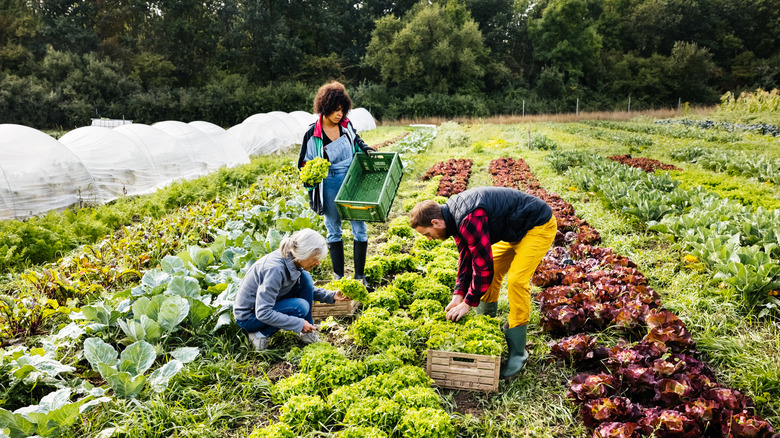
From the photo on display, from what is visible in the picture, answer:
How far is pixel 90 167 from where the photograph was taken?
1024 cm

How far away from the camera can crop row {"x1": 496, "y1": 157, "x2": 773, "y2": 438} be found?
281 cm

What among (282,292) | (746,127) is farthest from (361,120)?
(282,292)

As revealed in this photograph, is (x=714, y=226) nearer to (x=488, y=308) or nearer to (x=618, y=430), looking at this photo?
(x=488, y=308)

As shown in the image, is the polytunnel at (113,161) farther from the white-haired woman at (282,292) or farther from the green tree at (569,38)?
the green tree at (569,38)

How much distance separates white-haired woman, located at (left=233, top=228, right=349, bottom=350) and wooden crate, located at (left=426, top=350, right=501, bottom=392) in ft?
3.68

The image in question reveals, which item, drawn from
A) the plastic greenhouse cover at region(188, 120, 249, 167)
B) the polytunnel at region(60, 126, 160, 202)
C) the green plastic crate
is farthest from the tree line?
the green plastic crate

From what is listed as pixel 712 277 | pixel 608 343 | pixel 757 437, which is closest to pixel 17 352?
pixel 608 343

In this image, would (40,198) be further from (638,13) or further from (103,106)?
(638,13)

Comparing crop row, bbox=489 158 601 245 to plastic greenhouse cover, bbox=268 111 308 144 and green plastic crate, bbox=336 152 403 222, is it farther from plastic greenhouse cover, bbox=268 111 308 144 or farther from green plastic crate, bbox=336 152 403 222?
plastic greenhouse cover, bbox=268 111 308 144

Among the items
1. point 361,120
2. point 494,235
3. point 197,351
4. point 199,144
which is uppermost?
point 361,120

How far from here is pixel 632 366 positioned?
129 inches

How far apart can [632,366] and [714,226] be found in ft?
11.2

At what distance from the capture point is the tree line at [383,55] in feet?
111

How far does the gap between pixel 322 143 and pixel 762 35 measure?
61.0m
